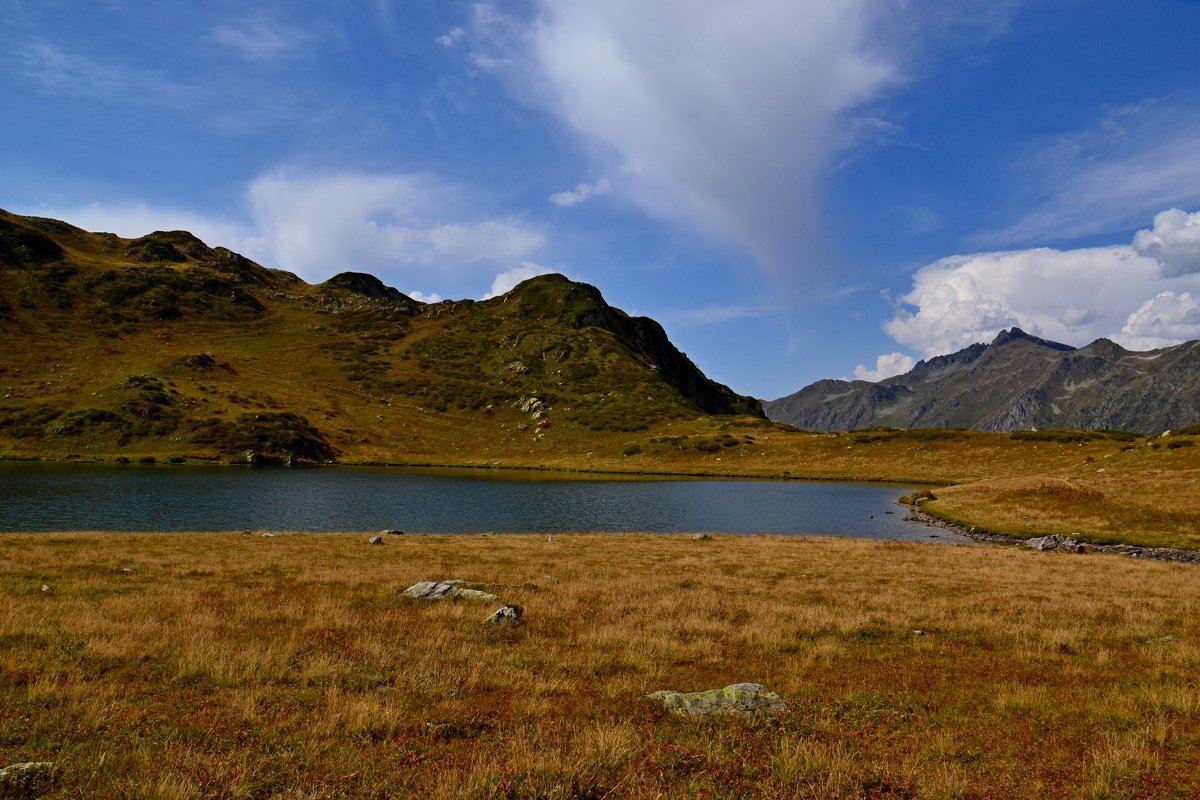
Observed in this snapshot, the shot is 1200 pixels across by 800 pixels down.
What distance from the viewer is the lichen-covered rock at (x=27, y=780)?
21.0 ft

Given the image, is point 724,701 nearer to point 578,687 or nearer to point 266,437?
point 578,687

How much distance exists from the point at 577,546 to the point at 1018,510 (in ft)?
168

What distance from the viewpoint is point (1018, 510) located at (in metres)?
62.0

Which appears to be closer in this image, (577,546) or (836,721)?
(836,721)

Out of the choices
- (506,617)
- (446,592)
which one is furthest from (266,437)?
(506,617)

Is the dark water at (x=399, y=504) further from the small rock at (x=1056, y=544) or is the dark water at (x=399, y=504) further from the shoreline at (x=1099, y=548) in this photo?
the small rock at (x=1056, y=544)

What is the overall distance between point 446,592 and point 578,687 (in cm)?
1050

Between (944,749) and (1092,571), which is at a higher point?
(944,749)

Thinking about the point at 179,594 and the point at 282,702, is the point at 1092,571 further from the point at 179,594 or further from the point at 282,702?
the point at 179,594

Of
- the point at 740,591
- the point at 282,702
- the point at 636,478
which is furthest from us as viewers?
the point at 636,478

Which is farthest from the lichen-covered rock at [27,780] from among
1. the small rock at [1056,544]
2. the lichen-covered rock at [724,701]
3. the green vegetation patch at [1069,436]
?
the green vegetation patch at [1069,436]

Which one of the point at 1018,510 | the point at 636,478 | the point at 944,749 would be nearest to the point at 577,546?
the point at 944,749

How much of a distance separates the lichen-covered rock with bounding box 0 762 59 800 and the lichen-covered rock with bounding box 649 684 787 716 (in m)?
8.56

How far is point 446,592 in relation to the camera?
20.8 metres
